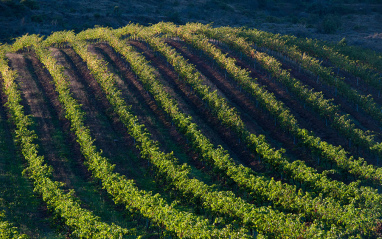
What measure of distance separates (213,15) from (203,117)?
61801mm

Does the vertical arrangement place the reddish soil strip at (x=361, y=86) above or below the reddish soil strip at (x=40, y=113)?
above

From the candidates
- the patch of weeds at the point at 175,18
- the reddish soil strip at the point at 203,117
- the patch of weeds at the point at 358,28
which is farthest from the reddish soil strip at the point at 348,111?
the patch of weeds at the point at 358,28

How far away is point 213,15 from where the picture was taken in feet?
318

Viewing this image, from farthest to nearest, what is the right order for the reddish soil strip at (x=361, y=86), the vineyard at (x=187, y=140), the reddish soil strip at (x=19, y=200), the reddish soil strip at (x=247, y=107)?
the reddish soil strip at (x=361, y=86) → the reddish soil strip at (x=247, y=107) → the reddish soil strip at (x=19, y=200) → the vineyard at (x=187, y=140)

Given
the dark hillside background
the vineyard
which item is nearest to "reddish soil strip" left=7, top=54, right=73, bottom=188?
the vineyard

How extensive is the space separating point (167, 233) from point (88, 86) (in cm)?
2989

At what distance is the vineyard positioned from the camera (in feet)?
77.6

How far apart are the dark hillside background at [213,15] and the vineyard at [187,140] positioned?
15795 mm

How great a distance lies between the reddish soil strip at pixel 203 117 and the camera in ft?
116

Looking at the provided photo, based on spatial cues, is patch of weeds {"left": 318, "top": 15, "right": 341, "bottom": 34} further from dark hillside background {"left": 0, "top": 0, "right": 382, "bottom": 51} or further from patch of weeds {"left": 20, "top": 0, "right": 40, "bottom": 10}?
patch of weeds {"left": 20, "top": 0, "right": 40, "bottom": 10}

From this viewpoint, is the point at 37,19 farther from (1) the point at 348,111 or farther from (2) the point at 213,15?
(1) the point at 348,111

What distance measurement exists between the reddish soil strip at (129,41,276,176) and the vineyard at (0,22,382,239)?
0.19 m


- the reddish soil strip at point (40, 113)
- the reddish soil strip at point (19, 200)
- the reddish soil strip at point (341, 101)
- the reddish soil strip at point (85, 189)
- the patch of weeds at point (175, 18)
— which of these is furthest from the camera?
the patch of weeds at point (175, 18)

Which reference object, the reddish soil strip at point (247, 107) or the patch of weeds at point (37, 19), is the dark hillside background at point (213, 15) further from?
the reddish soil strip at point (247, 107)
